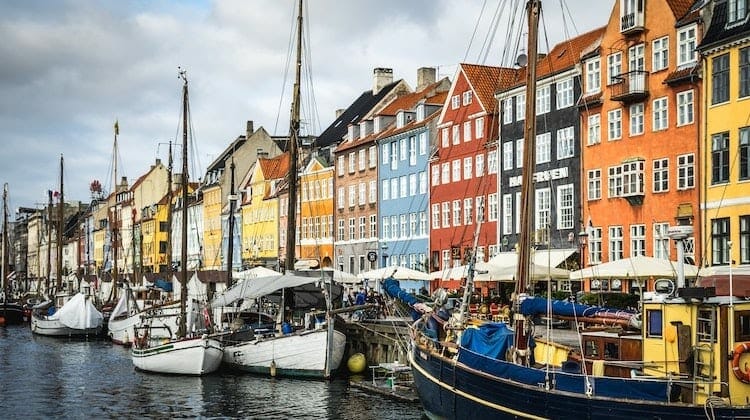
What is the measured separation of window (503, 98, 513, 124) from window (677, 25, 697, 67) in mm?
14137

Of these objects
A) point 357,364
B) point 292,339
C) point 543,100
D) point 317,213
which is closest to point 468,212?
→ point 543,100

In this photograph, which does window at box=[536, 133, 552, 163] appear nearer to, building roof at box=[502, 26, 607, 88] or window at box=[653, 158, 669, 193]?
building roof at box=[502, 26, 607, 88]

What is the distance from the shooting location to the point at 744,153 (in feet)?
132

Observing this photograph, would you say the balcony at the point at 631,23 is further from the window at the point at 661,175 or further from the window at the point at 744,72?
the window at the point at 744,72

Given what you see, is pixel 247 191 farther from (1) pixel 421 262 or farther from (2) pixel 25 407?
(2) pixel 25 407

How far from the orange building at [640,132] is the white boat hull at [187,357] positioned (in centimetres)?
1667

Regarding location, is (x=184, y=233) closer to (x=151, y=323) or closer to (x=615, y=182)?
(x=151, y=323)

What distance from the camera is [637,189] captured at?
46812 mm

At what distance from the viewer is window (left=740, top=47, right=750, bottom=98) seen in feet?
131

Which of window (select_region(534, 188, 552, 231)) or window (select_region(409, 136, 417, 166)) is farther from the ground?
window (select_region(409, 136, 417, 166))

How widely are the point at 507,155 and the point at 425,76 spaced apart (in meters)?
23.4

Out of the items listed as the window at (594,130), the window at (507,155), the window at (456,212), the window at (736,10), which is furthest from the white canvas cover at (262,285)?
the window at (736,10)

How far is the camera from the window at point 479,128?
61.3m

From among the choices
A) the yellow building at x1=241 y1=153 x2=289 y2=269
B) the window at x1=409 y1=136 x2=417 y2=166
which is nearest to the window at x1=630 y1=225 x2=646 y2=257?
the window at x1=409 y1=136 x2=417 y2=166
